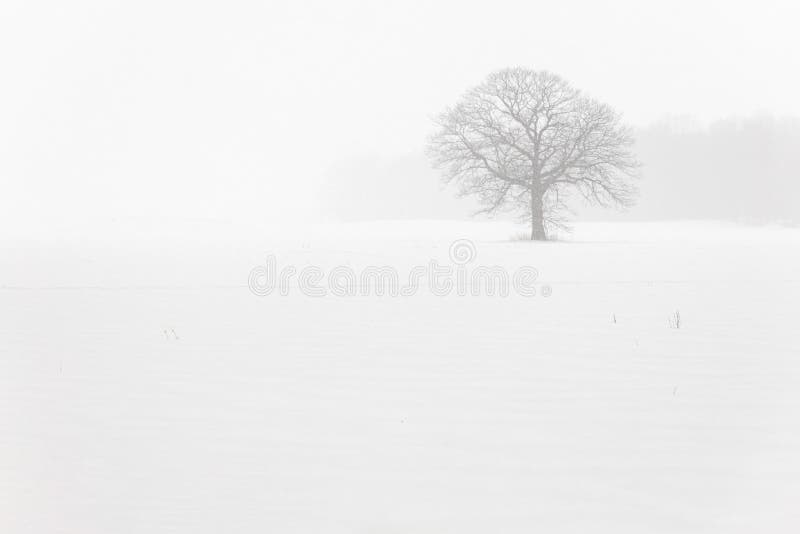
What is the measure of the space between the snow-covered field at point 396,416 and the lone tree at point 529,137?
20388mm

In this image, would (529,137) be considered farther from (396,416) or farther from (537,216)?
(396,416)

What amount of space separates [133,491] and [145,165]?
8921cm

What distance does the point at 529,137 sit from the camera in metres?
35.9

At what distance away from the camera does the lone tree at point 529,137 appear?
1371 inches

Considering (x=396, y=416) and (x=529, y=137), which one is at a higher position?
(x=529, y=137)

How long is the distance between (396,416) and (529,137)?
30.2 meters

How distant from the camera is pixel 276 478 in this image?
18.8 ft

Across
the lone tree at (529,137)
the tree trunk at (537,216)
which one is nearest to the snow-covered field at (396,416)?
the lone tree at (529,137)

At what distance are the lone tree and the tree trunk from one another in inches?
3.4

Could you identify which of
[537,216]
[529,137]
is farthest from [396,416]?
[537,216]

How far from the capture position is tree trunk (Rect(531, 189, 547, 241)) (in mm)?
36688

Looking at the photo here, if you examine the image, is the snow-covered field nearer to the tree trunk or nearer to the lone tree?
the lone tree

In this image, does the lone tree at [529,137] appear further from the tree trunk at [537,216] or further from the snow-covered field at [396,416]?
the snow-covered field at [396,416]

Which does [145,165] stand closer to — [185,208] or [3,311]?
[185,208]
